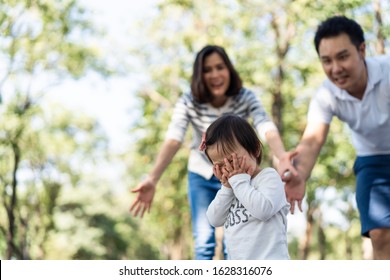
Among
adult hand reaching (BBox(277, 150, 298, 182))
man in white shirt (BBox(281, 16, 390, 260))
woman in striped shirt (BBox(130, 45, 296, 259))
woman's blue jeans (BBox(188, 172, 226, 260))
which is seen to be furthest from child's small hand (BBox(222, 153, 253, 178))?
woman's blue jeans (BBox(188, 172, 226, 260))

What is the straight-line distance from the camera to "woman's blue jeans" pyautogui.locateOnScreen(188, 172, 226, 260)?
4.39 metres

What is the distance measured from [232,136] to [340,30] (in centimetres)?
173

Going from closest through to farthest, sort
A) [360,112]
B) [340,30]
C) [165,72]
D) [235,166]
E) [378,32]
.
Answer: [235,166]
[340,30]
[360,112]
[378,32]
[165,72]

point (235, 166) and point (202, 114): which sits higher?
point (202, 114)

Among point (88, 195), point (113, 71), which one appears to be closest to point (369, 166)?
point (113, 71)

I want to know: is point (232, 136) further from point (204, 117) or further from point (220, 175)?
point (204, 117)

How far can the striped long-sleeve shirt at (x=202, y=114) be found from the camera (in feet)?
14.6

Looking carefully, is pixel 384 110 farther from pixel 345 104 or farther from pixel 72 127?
pixel 72 127

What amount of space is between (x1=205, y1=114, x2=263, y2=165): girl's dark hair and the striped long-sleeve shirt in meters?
1.52

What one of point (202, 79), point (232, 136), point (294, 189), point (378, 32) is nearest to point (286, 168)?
point (294, 189)

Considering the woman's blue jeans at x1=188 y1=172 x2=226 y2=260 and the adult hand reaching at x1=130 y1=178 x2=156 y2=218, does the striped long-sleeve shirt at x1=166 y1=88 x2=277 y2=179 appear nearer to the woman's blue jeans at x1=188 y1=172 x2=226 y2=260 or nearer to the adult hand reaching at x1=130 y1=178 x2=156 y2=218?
the woman's blue jeans at x1=188 y1=172 x2=226 y2=260

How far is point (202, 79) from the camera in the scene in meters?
4.46

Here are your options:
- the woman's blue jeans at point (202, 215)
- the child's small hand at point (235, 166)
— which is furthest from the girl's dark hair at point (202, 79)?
the child's small hand at point (235, 166)

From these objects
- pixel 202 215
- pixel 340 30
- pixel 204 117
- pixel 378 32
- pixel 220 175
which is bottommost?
pixel 202 215
